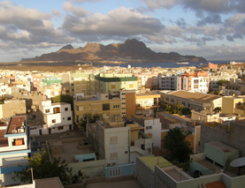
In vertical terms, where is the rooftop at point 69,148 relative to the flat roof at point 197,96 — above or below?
below

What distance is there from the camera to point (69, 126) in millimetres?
27984

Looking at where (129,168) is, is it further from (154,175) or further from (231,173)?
(231,173)

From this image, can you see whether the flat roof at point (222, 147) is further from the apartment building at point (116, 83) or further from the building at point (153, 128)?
the apartment building at point (116, 83)

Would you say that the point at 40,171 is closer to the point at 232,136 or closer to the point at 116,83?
the point at 232,136

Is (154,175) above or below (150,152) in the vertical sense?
above

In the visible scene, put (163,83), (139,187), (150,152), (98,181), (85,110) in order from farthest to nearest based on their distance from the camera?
(163,83) → (85,110) → (150,152) → (98,181) → (139,187)

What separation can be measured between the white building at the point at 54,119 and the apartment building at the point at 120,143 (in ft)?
37.9

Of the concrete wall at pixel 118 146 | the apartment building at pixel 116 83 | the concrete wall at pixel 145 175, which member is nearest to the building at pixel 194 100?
the apartment building at pixel 116 83

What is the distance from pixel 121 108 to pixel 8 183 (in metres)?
18.1

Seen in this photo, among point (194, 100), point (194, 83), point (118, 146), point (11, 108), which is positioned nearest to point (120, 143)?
point (118, 146)

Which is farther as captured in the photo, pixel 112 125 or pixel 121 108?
pixel 121 108

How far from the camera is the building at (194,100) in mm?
32391

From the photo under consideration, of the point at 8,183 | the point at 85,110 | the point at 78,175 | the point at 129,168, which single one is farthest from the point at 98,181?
the point at 85,110

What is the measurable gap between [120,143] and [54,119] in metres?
13.8
